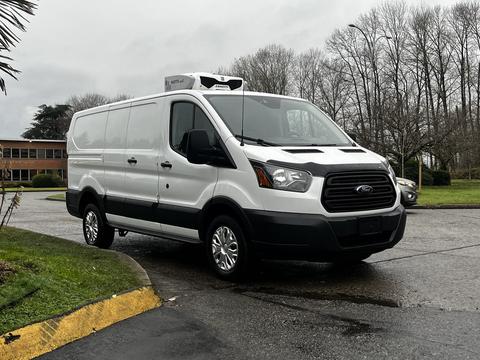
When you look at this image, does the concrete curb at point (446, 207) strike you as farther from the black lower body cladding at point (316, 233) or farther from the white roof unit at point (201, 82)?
the black lower body cladding at point (316, 233)

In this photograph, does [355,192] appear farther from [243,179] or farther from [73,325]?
[73,325]

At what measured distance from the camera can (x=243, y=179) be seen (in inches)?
232

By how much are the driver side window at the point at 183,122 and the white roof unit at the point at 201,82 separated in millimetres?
753

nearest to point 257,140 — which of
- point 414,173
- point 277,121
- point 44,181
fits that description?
point 277,121

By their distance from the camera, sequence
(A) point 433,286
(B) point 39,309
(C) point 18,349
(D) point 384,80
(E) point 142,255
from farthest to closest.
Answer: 1. (D) point 384,80
2. (E) point 142,255
3. (A) point 433,286
4. (B) point 39,309
5. (C) point 18,349

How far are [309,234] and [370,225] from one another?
811 millimetres

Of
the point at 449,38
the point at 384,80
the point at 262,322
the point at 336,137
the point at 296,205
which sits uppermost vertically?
the point at 449,38

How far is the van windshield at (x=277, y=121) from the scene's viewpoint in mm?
6371

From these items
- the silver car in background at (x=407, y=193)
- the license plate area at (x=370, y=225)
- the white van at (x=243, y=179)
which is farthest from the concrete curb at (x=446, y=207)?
the license plate area at (x=370, y=225)

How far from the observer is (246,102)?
6.92 meters

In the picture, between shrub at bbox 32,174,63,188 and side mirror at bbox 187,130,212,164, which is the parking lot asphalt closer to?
side mirror at bbox 187,130,212,164

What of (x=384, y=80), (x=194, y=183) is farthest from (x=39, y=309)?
(x=384, y=80)

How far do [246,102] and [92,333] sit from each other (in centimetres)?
372

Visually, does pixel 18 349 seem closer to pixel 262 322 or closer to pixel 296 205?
pixel 262 322
